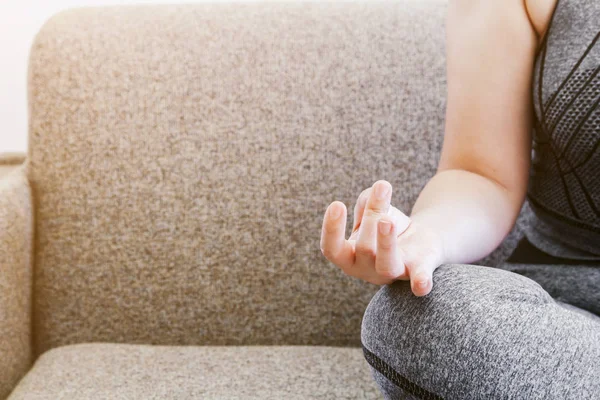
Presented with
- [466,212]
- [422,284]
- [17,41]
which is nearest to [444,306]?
[422,284]

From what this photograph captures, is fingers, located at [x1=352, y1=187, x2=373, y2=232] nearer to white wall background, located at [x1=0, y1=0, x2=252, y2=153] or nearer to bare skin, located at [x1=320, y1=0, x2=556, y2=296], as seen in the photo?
bare skin, located at [x1=320, y1=0, x2=556, y2=296]

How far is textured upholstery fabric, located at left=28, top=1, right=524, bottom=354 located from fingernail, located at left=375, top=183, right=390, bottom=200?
441mm

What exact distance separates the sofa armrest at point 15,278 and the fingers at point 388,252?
0.56m

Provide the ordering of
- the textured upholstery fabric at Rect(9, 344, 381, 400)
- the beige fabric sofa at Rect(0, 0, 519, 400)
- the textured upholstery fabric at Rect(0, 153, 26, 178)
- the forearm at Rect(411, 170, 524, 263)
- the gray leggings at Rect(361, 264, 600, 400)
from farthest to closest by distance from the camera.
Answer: the textured upholstery fabric at Rect(0, 153, 26, 178) < the beige fabric sofa at Rect(0, 0, 519, 400) < the textured upholstery fabric at Rect(9, 344, 381, 400) < the forearm at Rect(411, 170, 524, 263) < the gray leggings at Rect(361, 264, 600, 400)

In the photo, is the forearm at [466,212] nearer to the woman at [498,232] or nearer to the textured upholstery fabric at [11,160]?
the woman at [498,232]

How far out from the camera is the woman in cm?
42

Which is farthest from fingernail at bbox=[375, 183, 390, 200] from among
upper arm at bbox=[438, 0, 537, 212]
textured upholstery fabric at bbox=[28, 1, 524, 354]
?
textured upholstery fabric at bbox=[28, 1, 524, 354]

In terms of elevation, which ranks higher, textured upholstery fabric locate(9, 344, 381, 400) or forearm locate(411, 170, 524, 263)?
forearm locate(411, 170, 524, 263)

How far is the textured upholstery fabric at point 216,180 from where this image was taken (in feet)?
2.89

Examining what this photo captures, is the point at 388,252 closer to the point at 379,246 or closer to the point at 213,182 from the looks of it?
the point at 379,246

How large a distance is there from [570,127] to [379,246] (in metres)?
0.30

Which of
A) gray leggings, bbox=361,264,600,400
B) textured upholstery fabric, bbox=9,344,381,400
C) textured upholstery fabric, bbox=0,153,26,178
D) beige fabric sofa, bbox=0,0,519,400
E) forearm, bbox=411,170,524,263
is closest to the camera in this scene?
gray leggings, bbox=361,264,600,400

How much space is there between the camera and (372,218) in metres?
0.44

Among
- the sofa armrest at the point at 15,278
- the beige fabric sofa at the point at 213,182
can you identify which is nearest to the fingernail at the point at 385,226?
the beige fabric sofa at the point at 213,182
